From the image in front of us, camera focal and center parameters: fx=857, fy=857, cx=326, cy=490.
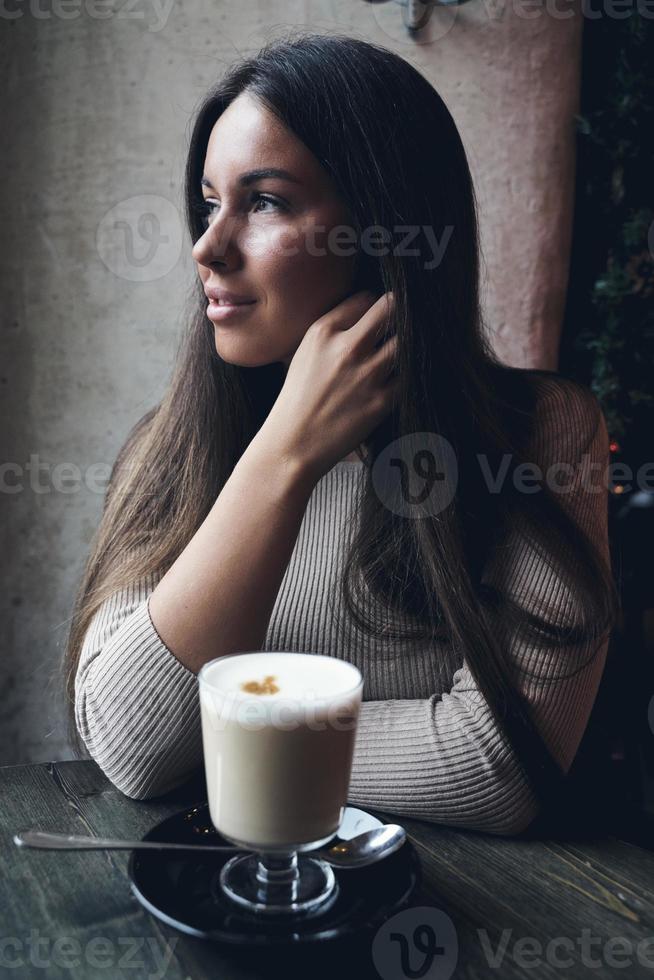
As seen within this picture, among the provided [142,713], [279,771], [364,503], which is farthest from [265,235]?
[279,771]

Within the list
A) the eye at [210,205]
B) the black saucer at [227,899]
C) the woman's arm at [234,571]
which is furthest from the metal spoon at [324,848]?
the eye at [210,205]

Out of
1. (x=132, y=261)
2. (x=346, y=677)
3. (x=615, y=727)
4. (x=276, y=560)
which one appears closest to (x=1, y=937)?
(x=346, y=677)

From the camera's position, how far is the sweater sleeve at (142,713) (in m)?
0.99

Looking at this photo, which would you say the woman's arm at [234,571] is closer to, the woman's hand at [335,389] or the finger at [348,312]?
the woman's hand at [335,389]

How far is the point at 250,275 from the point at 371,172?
223 mm

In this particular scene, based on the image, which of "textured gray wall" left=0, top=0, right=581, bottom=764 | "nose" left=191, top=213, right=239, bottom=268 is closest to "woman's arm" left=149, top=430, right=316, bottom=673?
"nose" left=191, top=213, right=239, bottom=268

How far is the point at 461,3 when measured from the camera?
2072mm

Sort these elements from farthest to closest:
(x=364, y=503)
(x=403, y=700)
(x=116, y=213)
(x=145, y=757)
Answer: (x=116, y=213)
(x=364, y=503)
(x=403, y=700)
(x=145, y=757)

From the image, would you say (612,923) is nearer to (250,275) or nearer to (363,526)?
(363,526)

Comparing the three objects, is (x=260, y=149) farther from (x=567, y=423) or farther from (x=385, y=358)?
(x=567, y=423)

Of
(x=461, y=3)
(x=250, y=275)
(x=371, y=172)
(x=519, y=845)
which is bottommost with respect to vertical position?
(x=519, y=845)

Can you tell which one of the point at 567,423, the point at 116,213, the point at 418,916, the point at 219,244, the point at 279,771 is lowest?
the point at 418,916

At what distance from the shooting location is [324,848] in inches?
31.8

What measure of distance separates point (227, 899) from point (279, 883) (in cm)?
5
